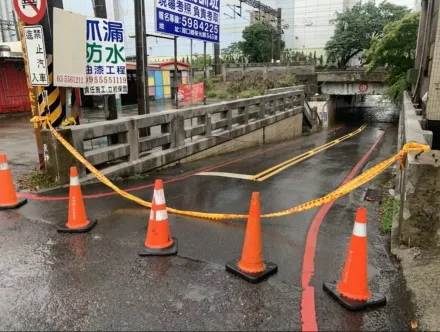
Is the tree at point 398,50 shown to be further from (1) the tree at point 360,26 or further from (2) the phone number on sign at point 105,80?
(1) the tree at point 360,26

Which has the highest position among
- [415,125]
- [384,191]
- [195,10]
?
[195,10]

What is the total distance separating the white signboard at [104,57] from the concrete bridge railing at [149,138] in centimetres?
77

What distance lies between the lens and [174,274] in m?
3.79

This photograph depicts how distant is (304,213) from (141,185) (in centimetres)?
326

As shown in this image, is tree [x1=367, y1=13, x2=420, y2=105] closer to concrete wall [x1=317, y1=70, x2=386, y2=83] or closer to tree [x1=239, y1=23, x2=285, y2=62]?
concrete wall [x1=317, y1=70, x2=386, y2=83]

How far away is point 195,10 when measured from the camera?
12.5m

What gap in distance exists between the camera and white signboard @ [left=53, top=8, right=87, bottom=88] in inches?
256

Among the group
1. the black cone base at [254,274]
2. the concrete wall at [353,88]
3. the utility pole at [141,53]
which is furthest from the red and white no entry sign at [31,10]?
the concrete wall at [353,88]

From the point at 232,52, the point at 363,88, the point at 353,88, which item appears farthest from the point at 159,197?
the point at 232,52

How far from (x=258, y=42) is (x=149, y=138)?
5089 cm

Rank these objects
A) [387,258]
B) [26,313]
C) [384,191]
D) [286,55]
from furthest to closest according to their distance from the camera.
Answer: [286,55] < [384,191] < [387,258] < [26,313]

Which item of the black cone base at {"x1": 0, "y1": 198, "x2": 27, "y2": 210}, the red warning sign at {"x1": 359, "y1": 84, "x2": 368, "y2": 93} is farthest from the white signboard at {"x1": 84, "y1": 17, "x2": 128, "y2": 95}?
the red warning sign at {"x1": 359, "y1": 84, "x2": 368, "y2": 93}

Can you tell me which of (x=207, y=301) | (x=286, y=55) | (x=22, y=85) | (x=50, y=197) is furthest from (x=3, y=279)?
(x=286, y=55)

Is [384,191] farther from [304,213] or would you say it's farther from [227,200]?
[227,200]
